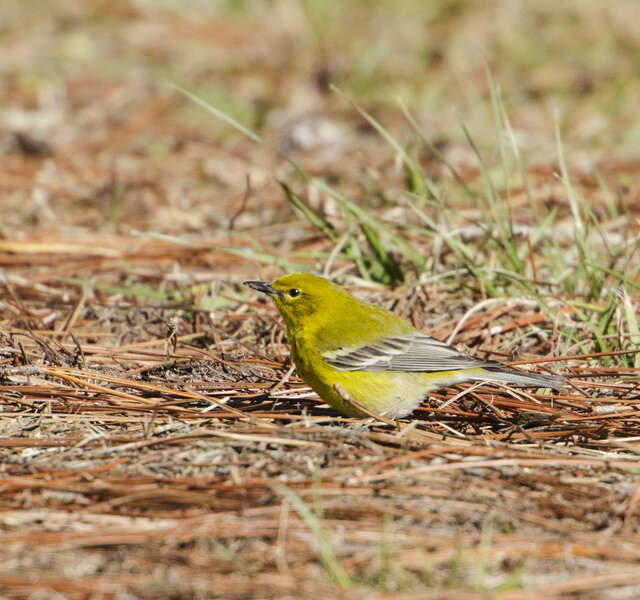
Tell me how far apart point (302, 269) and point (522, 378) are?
6.51 feet

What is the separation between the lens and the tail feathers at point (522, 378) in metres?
3.58

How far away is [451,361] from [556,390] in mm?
547

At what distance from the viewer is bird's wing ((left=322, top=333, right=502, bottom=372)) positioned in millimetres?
3846

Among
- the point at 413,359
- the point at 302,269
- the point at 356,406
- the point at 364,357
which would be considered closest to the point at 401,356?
the point at 413,359

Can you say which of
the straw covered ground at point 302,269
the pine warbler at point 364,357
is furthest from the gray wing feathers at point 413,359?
the straw covered ground at point 302,269

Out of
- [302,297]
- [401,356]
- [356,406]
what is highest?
[302,297]

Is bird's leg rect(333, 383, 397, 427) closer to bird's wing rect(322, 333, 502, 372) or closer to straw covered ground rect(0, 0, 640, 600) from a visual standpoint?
straw covered ground rect(0, 0, 640, 600)

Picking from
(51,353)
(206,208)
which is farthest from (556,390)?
(206,208)

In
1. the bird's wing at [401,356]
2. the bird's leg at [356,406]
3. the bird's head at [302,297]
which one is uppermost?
the bird's head at [302,297]

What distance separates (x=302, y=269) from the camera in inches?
207

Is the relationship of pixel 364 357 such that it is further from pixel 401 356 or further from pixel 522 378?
pixel 522 378

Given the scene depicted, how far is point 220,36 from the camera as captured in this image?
35.5 feet

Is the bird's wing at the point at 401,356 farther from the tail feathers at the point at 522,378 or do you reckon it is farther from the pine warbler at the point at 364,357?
the tail feathers at the point at 522,378

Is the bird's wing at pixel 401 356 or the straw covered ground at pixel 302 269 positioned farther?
the bird's wing at pixel 401 356
